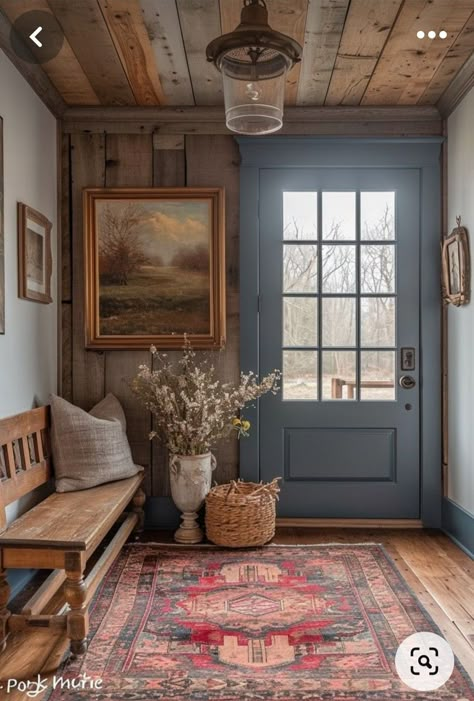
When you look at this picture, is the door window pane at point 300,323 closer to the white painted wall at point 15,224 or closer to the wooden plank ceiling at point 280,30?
the wooden plank ceiling at point 280,30

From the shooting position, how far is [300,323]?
151 inches

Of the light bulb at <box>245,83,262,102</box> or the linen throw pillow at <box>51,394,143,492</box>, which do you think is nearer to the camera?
the light bulb at <box>245,83,262,102</box>

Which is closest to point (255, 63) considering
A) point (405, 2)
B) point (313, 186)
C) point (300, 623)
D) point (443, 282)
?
point (405, 2)

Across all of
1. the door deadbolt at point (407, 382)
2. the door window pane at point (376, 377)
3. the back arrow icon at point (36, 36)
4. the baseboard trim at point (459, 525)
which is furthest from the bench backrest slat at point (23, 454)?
the baseboard trim at point (459, 525)

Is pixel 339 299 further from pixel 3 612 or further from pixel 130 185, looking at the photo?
pixel 3 612

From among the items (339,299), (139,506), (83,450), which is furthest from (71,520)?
(339,299)

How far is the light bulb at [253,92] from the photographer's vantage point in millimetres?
2418

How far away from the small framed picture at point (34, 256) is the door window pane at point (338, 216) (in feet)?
5.47

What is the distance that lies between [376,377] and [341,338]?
1.07ft

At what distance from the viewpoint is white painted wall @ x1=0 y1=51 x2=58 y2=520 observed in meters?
2.83

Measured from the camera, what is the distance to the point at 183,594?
2.78 metres

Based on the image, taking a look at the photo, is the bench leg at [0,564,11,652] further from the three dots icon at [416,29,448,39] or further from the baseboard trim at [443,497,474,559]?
the three dots icon at [416,29,448,39]

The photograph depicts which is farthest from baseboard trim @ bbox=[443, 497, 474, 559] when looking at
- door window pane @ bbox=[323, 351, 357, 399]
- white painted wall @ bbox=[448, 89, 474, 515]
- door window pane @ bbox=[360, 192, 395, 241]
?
door window pane @ bbox=[360, 192, 395, 241]

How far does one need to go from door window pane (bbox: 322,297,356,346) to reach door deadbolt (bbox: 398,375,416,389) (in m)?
0.37
